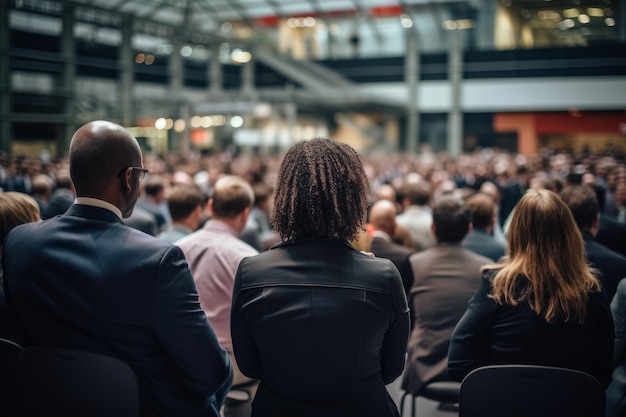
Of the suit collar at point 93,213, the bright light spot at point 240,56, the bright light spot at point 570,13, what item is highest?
the bright light spot at point 240,56

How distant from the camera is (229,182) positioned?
4125 millimetres

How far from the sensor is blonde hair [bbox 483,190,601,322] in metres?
2.48

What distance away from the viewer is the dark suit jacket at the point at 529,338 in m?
2.49

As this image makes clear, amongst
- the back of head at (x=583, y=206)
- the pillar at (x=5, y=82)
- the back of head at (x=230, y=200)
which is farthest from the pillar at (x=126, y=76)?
the back of head at (x=583, y=206)

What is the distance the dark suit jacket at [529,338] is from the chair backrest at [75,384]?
152 centimetres

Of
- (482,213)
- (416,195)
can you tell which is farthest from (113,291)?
(416,195)

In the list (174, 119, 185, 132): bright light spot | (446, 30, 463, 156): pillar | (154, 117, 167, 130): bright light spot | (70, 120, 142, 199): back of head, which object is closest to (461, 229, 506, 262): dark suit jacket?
(70, 120, 142, 199): back of head

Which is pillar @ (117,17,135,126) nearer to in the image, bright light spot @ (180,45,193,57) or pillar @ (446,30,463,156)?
bright light spot @ (180,45,193,57)

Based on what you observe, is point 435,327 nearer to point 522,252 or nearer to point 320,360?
point 522,252

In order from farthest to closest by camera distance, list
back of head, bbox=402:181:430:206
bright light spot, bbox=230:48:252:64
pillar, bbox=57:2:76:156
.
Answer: bright light spot, bbox=230:48:252:64 → pillar, bbox=57:2:76:156 → back of head, bbox=402:181:430:206

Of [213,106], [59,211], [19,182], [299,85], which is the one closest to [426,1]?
[299,85]

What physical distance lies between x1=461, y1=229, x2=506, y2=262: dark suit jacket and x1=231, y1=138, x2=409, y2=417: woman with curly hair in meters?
3.17

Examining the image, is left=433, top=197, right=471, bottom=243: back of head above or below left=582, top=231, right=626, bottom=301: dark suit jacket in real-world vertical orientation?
above

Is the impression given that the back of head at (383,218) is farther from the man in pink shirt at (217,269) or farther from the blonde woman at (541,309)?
the blonde woman at (541,309)
